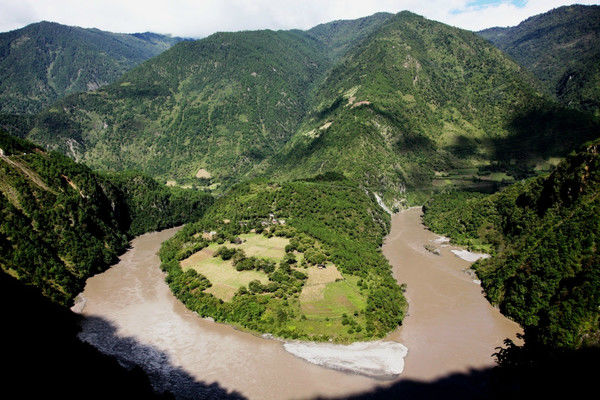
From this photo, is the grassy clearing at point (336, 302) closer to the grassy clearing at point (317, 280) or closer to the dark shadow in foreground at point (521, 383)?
the grassy clearing at point (317, 280)

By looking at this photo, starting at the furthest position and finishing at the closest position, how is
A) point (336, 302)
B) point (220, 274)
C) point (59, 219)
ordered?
point (59, 219)
point (220, 274)
point (336, 302)

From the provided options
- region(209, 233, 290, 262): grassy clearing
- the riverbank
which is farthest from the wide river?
region(209, 233, 290, 262): grassy clearing

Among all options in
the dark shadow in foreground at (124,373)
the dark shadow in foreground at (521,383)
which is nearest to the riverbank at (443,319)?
the dark shadow in foreground at (521,383)

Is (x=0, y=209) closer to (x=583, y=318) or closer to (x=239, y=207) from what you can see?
(x=239, y=207)

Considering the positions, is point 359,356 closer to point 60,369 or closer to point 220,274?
point 220,274

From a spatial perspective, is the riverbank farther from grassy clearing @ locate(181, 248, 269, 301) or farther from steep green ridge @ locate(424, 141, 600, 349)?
grassy clearing @ locate(181, 248, 269, 301)

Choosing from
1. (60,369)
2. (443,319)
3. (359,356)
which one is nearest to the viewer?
(60,369)

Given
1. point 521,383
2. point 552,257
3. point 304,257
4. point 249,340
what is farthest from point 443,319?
point 249,340
